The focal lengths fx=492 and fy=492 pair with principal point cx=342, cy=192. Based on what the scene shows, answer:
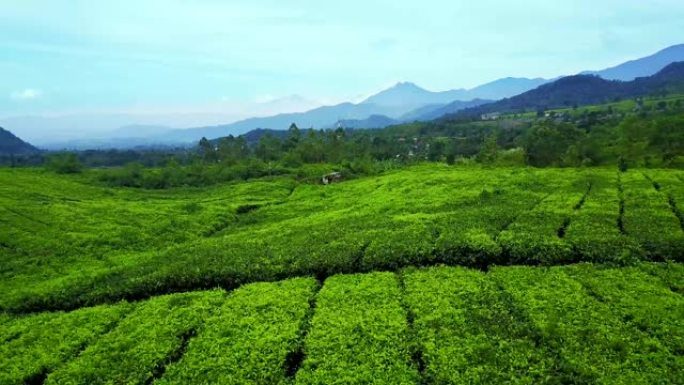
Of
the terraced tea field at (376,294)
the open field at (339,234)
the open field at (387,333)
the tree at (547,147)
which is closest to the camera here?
the open field at (387,333)

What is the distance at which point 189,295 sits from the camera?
94.9 ft

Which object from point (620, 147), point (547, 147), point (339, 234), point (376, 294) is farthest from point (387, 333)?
point (620, 147)

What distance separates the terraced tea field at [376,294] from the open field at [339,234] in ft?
0.54

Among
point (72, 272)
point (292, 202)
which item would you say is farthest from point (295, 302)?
point (292, 202)

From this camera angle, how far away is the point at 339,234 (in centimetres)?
3722

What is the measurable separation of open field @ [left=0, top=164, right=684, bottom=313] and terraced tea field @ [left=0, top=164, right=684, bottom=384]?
164mm

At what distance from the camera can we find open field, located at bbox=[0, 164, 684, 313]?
3095cm

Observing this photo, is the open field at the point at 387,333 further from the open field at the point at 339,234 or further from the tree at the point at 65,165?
the tree at the point at 65,165

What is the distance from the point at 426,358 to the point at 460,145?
155 meters

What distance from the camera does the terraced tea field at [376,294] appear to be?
793 inches

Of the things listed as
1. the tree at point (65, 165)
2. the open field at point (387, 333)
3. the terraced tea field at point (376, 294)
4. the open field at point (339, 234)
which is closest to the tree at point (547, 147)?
the open field at point (339, 234)

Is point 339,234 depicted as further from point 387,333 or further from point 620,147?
point 620,147

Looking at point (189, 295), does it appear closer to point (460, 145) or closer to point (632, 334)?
point (632, 334)

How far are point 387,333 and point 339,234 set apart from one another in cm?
1557
